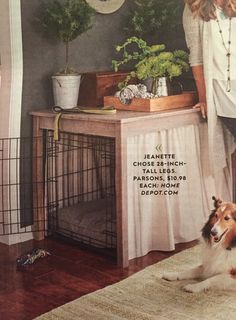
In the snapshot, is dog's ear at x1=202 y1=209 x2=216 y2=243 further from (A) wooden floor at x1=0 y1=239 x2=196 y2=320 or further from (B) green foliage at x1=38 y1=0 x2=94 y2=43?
(B) green foliage at x1=38 y1=0 x2=94 y2=43

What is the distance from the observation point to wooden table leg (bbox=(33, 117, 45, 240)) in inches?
77.5

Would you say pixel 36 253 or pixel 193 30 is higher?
pixel 193 30

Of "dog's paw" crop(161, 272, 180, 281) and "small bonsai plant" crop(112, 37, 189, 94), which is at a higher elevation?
"small bonsai plant" crop(112, 37, 189, 94)

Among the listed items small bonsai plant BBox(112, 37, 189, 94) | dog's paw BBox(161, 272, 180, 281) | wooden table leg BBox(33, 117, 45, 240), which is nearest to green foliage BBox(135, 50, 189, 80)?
small bonsai plant BBox(112, 37, 189, 94)

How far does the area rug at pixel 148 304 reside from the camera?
1.37 meters

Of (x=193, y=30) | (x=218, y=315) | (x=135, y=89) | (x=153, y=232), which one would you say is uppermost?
(x=193, y=30)

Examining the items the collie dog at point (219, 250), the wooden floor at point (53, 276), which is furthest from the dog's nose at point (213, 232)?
the wooden floor at point (53, 276)

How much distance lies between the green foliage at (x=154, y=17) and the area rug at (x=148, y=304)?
83cm

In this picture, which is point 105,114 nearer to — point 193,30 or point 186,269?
point 193,30

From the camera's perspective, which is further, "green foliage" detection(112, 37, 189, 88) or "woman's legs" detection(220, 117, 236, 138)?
"green foliage" detection(112, 37, 189, 88)

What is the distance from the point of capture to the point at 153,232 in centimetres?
183

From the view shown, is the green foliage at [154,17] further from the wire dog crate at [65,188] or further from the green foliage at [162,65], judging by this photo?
the wire dog crate at [65,188]

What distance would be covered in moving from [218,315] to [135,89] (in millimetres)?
804

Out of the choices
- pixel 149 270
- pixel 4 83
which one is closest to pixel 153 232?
pixel 149 270
